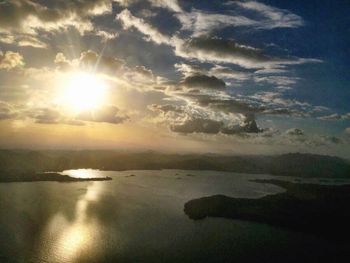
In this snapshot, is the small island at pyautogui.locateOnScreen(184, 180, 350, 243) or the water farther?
the small island at pyautogui.locateOnScreen(184, 180, 350, 243)

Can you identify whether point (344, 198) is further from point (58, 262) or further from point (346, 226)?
point (58, 262)

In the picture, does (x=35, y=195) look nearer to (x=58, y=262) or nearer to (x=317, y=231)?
(x=58, y=262)

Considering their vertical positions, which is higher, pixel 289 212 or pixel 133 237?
pixel 289 212

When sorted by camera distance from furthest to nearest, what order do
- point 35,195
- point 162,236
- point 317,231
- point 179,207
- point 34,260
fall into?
point 35,195
point 179,207
point 317,231
point 162,236
point 34,260

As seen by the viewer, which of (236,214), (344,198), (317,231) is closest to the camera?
(317,231)

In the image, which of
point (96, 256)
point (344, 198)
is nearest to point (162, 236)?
point (96, 256)

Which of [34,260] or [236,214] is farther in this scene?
[236,214]

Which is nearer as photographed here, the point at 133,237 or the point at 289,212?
the point at 133,237

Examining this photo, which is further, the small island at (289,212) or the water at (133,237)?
the small island at (289,212)
